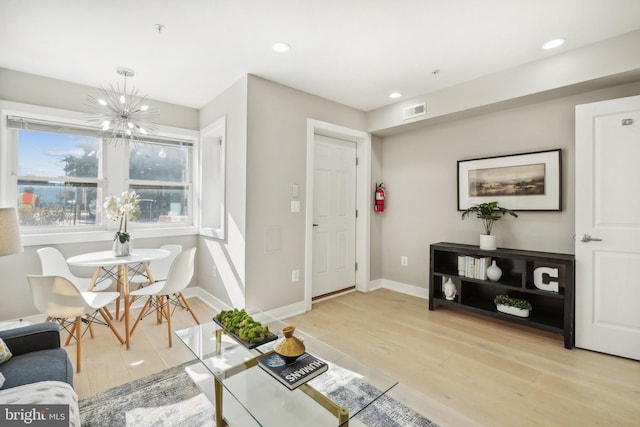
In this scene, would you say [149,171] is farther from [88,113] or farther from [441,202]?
[441,202]

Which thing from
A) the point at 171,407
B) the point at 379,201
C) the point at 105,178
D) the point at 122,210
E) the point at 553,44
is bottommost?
the point at 171,407

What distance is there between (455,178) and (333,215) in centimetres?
159

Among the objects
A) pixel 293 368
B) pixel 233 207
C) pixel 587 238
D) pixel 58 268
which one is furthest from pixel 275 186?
pixel 587 238

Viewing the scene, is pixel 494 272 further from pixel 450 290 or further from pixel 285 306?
pixel 285 306

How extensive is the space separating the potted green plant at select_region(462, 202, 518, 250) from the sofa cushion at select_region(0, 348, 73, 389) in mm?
3436

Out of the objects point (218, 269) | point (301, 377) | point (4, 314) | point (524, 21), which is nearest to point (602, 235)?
point (524, 21)

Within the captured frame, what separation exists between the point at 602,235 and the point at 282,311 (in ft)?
9.85

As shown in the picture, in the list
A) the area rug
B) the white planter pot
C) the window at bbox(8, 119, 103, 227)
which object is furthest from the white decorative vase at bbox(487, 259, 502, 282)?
the window at bbox(8, 119, 103, 227)

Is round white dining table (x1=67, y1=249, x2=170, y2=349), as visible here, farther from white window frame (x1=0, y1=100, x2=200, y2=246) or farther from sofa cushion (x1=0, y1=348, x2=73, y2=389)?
sofa cushion (x1=0, y1=348, x2=73, y2=389)

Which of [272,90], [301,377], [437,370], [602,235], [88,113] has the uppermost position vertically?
[272,90]

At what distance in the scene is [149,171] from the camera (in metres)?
3.79

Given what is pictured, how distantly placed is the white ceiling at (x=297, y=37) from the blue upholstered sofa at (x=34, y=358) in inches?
80.8

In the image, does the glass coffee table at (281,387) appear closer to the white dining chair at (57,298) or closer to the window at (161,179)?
the white dining chair at (57,298)

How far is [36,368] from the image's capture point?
1439mm
